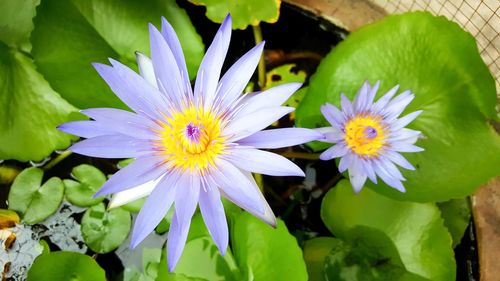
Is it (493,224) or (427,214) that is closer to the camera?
(427,214)

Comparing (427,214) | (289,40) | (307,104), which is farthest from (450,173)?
(289,40)

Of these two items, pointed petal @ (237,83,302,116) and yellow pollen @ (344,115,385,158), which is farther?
yellow pollen @ (344,115,385,158)

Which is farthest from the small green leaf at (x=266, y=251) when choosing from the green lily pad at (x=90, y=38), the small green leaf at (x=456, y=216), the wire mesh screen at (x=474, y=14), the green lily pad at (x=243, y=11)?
the wire mesh screen at (x=474, y=14)

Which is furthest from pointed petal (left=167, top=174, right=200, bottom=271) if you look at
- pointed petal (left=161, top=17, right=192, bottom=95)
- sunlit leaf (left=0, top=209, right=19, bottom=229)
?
sunlit leaf (left=0, top=209, right=19, bottom=229)

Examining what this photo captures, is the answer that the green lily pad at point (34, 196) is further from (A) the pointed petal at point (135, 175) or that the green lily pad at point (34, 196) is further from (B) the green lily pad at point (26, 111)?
(A) the pointed petal at point (135, 175)

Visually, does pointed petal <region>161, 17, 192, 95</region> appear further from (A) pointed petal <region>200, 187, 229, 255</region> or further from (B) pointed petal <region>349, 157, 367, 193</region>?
(B) pointed petal <region>349, 157, 367, 193</region>

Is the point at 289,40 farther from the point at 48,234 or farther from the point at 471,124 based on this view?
the point at 48,234

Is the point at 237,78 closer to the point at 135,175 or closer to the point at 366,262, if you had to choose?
the point at 135,175
